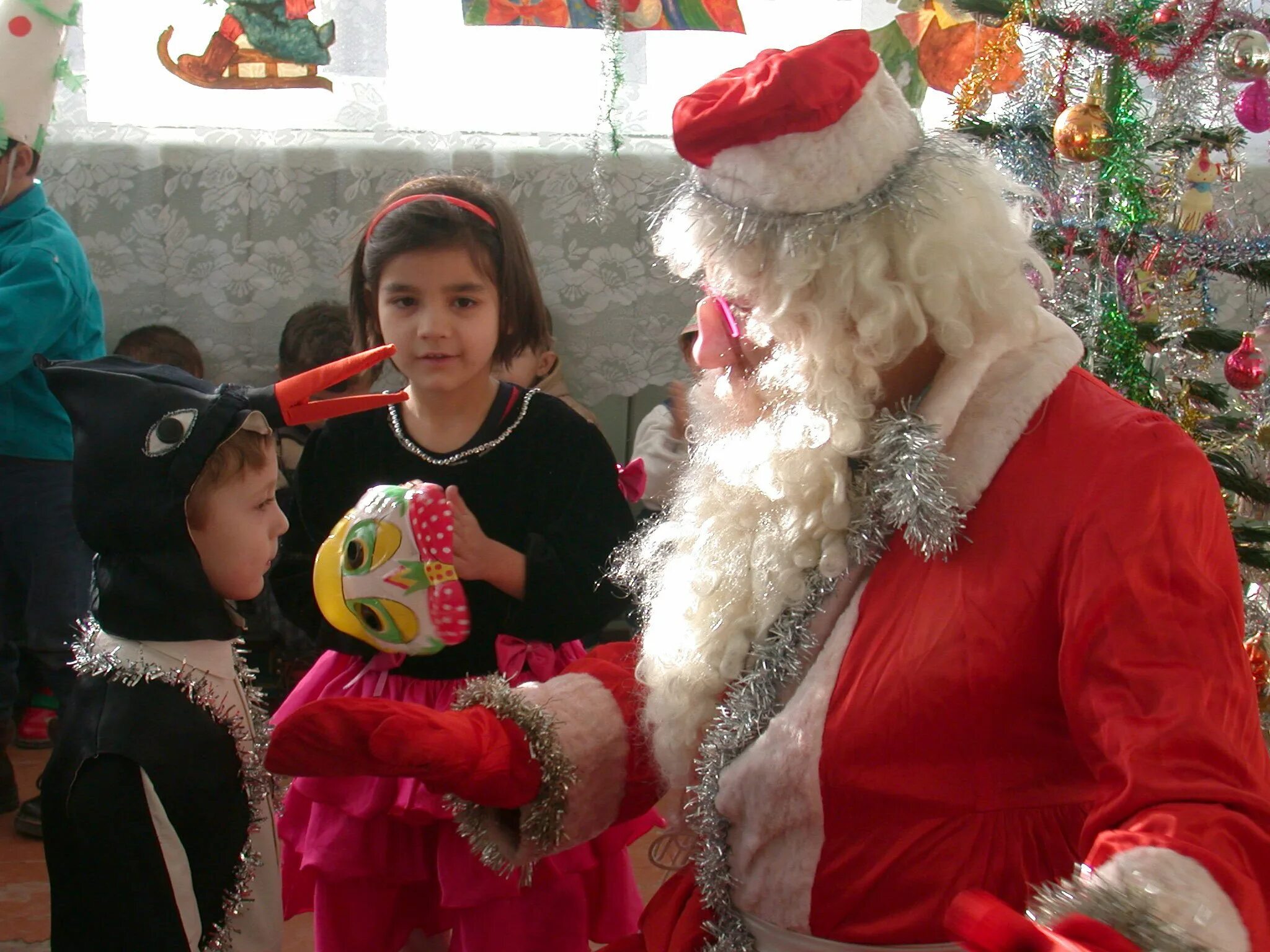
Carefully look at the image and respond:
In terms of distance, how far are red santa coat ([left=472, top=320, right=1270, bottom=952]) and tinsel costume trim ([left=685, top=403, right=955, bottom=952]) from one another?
0.8 inches

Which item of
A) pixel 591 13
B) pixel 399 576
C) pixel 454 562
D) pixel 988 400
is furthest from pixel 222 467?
pixel 591 13

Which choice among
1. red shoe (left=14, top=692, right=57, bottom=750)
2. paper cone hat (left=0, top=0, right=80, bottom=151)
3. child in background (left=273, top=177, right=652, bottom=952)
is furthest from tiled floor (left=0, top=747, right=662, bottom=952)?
paper cone hat (left=0, top=0, right=80, bottom=151)

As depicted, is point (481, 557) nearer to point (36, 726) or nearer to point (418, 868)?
point (418, 868)

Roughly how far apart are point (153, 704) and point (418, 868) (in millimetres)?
503

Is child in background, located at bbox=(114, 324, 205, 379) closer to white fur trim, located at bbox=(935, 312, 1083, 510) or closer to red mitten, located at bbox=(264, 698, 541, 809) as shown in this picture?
red mitten, located at bbox=(264, 698, 541, 809)

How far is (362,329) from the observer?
6.64 feet

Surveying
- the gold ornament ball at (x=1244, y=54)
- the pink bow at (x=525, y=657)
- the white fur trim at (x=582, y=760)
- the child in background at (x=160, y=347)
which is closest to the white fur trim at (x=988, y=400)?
the white fur trim at (x=582, y=760)

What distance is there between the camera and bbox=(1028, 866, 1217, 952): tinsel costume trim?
876mm

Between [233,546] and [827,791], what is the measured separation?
2.45 feet

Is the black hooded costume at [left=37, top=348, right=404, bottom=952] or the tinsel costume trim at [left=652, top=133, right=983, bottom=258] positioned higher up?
the tinsel costume trim at [left=652, top=133, right=983, bottom=258]

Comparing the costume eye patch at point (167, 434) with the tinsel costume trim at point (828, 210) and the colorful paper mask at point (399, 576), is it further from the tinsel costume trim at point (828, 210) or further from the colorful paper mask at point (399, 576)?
the tinsel costume trim at point (828, 210)

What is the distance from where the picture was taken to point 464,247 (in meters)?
1.88

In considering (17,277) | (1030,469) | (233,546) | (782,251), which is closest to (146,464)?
(233,546)

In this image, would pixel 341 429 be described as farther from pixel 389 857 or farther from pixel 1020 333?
pixel 1020 333
